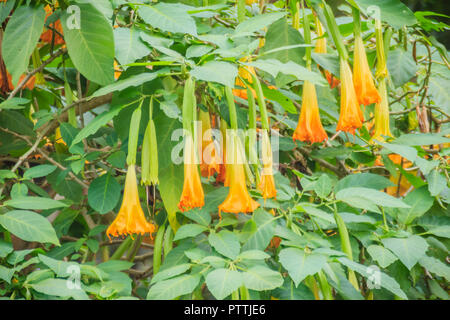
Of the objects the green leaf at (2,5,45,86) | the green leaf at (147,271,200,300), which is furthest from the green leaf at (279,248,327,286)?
the green leaf at (2,5,45,86)

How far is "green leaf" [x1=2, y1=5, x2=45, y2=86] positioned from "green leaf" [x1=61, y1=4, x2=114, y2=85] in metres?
0.07

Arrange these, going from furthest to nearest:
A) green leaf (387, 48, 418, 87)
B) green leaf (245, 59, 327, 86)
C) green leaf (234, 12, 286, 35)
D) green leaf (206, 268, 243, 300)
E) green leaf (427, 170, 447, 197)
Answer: green leaf (387, 48, 418, 87) → green leaf (427, 170, 447, 197) → green leaf (234, 12, 286, 35) → green leaf (245, 59, 327, 86) → green leaf (206, 268, 243, 300)

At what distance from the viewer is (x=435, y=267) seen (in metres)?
0.90

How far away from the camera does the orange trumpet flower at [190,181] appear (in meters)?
0.73

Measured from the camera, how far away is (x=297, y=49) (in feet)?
3.08

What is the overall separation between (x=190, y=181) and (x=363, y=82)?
378 mm

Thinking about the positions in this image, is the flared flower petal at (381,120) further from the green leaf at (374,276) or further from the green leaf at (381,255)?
the green leaf at (374,276)

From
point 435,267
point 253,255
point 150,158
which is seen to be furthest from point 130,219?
point 435,267

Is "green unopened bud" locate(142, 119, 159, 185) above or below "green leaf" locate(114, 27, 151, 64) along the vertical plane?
below

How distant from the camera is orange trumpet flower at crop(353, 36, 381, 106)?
86cm

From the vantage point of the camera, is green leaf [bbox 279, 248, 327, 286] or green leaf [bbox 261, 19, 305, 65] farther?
green leaf [bbox 261, 19, 305, 65]

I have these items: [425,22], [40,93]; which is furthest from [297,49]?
[40,93]

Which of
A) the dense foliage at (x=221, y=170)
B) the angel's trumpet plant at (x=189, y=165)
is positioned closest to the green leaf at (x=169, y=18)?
the dense foliage at (x=221, y=170)

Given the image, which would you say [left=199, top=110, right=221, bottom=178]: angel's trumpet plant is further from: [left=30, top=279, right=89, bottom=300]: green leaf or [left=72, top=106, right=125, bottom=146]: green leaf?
[left=30, top=279, right=89, bottom=300]: green leaf
